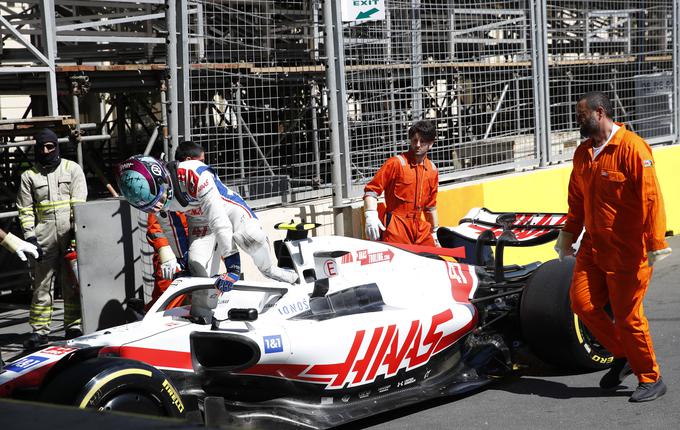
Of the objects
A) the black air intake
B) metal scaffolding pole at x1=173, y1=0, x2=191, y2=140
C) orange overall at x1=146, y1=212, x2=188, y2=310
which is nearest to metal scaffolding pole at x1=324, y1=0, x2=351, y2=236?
metal scaffolding pole at x1=173, y1=0, x2=191, y2=140

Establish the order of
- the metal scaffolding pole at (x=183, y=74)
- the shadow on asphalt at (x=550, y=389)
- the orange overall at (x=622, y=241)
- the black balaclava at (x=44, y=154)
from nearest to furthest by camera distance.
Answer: the orange overall at (x=622, y=241)
the shadow on asphalt at (x=550, y=389)
the black balaclava at (x=44, y=154)
the metal scaffolding pole at (x=183, y=74)

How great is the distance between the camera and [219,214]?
260 inches

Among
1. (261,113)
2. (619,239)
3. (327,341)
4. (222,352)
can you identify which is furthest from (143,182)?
(261,113)

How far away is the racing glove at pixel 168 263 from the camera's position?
7.18 metres

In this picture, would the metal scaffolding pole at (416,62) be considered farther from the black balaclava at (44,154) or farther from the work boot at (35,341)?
the work boot at (35,341)

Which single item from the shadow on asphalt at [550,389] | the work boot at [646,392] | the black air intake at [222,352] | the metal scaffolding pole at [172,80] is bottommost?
the shadow on asphalt at [550,389]

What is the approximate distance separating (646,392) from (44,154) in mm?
4767

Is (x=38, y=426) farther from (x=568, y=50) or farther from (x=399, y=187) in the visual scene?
(x=568, y=50)

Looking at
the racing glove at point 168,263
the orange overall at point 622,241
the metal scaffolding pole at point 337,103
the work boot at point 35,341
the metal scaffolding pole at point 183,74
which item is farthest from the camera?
the metal scaffolding pole at point 337,103

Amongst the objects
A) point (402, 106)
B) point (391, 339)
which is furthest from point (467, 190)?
point (391, 339)

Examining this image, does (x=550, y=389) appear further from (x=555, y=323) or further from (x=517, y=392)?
(x=555, y=323)

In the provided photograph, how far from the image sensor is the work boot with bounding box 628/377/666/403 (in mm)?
5969

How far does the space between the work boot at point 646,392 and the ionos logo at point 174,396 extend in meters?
2.68

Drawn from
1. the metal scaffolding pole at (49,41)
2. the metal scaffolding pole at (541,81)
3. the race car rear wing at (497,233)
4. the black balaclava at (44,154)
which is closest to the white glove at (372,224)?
the race car rear wing at (497,233)
